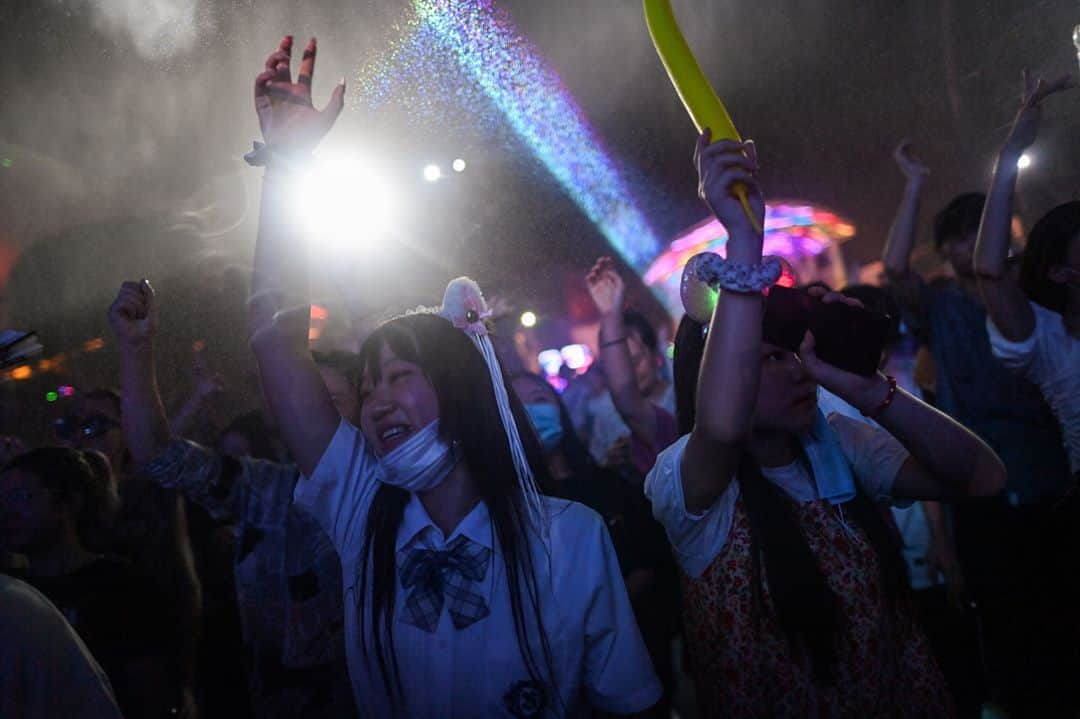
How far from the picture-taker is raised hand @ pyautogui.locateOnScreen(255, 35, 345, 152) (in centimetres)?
172

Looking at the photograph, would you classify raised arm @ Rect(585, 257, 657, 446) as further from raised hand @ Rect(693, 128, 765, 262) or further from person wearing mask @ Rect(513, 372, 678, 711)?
raised hand @ Rect(693, 128, 765, 262)

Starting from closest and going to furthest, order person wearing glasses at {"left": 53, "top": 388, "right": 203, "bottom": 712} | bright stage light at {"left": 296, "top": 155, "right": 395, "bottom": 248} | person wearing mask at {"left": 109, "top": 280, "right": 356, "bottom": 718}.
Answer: bright stage light at {"left": 296, "top": 155, "right": 395, "bottom": 248} < person wearing mask at {"left": 109, "top": 280, "right": 356, "bottom": 718} < person wearing glasses at {"left": 53, "top": 388, "right": 203, "bottom": 712}

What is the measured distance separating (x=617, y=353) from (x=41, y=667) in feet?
7.08

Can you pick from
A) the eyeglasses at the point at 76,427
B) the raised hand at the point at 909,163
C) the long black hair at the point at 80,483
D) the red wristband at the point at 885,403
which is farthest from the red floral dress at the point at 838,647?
the eyeglasses at the point at 76,427

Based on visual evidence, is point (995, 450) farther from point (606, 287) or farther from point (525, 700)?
point (525, 700)

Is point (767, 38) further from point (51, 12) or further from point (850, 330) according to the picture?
point (51, 12)

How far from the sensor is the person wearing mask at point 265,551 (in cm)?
223

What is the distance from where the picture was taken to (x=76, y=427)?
324cm

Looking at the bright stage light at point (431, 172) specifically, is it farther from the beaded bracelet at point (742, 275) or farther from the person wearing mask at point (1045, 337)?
the person wearing mask at point (1045, 337)

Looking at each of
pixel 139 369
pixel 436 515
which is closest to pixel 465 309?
pixel 436 515

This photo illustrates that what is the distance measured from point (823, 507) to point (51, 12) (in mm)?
3054

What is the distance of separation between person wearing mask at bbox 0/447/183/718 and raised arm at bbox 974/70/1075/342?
10.9 feet

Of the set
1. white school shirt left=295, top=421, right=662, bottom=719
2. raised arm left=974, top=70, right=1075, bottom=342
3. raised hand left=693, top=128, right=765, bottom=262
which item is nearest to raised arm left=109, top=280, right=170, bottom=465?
white school shirt left=295, top=421, right=662, bottom=719

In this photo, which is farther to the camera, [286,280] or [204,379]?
[204,379]
